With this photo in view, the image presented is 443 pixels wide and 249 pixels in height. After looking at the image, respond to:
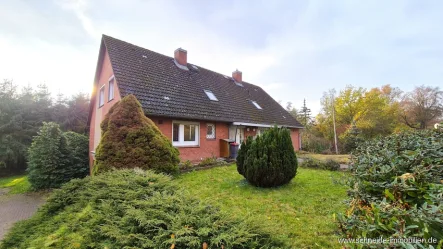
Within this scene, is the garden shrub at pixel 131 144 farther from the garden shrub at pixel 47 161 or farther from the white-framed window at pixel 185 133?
the garden shrub at pixel 47 161

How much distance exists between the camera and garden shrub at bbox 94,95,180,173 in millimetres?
6484

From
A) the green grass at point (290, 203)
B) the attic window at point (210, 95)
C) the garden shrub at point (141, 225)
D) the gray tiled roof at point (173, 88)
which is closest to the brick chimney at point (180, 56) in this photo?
the gray tiled roof at point (173, 88)

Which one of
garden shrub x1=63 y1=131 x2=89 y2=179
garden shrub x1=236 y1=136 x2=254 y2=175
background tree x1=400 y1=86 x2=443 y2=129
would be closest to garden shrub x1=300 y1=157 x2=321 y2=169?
garden shrub x1=236 y1=136 x2=254 y2=175

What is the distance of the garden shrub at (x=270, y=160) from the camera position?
5676mm

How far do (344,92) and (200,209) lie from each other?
28.4 metres

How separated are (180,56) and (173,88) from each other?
3.98m

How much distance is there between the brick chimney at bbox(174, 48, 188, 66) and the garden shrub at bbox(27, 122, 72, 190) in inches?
324

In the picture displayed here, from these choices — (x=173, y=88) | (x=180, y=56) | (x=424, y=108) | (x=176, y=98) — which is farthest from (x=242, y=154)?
(x=424, y=108)

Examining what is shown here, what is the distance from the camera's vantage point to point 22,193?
10.5 meters

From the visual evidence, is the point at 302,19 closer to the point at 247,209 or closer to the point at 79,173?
the point at 247,209

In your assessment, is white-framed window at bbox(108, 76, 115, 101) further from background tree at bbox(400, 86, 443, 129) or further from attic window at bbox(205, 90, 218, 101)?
background tree at bbox(400, 86, 443, 129)

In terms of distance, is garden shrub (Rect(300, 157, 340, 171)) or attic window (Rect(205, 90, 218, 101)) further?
attic window (Rect(205, 90, 218, 101))

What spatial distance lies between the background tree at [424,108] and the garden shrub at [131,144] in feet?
94.9

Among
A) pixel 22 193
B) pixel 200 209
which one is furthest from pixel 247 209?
pixel 22 193
